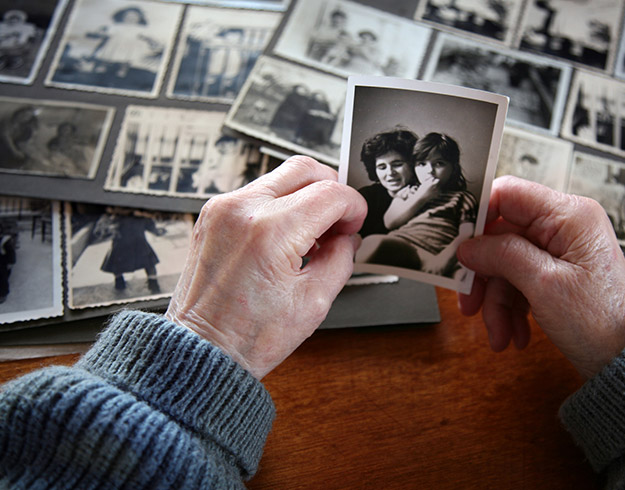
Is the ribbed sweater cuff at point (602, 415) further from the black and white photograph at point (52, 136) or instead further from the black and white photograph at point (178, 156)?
the black and white photograph at point (52, 136)

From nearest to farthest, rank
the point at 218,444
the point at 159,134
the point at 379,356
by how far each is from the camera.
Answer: the point at 218,444, the point at 379,356, the point at 159,134

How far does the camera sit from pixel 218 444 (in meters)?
0.54

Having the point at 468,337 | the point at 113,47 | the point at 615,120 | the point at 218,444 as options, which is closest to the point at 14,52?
the point at 113,47

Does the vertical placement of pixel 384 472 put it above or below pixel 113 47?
below

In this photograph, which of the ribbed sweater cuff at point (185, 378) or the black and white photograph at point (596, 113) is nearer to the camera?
the ribbed sweater cuff at point (185, 378)

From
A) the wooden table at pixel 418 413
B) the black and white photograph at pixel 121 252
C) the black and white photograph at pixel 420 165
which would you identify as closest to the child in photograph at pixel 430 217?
the black and white photograph at pixel 420 165

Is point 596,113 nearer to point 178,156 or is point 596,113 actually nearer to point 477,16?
point 477,16

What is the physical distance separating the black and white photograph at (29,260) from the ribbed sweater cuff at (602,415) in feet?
2.42

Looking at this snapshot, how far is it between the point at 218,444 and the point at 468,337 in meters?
0.44

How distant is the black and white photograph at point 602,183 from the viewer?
2.93ft

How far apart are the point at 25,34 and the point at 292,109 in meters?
0.59

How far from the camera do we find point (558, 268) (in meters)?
0.66

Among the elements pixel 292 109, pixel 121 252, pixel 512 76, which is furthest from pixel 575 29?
pixel 121 252

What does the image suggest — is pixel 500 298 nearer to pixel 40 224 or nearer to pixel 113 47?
pixel 40 224
